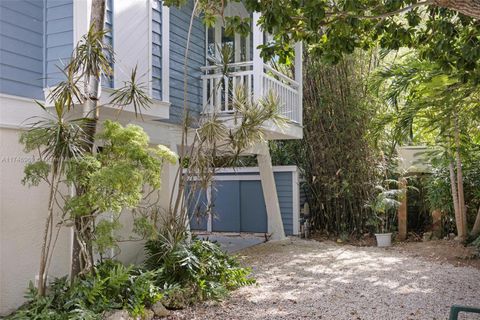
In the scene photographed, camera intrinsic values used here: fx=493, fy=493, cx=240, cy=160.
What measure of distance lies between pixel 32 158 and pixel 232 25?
2687 millimetres

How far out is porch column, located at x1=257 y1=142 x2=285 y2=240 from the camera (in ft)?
35.1

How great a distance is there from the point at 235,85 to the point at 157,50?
1.62m

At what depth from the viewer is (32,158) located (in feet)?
18.2

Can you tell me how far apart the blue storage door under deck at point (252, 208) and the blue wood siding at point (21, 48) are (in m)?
7.57

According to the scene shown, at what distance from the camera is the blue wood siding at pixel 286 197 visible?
11.9 m

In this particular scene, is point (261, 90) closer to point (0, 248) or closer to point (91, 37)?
point (91, 37)

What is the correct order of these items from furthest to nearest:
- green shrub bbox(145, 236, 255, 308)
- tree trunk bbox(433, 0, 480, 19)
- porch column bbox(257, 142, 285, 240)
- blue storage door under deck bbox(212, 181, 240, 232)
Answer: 1. blue storage door under deck bbox(212, 181, 240, 232)
2. porch column bbox(257, 142, 285, 240)
3. green shrub bbox(145, 236, 255, 308)
4. tree trunk bbox(433, 0, 480, 19)

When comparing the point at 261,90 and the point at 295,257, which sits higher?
the point at 261,90

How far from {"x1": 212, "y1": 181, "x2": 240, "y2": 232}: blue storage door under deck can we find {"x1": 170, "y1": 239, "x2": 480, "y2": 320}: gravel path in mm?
3413

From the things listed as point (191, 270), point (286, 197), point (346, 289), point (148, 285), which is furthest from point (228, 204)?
point (148, 285)

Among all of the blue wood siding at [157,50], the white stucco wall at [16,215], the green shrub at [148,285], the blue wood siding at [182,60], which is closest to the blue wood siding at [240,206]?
the blue wood siding at [182,60]

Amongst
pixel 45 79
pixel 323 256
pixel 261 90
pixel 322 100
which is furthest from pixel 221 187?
pixel 45 79

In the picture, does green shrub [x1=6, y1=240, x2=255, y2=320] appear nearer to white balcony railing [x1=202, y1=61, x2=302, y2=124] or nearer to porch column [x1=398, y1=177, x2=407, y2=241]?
white balcony railing [x1=202, y1=61, x2=302, y2=124]

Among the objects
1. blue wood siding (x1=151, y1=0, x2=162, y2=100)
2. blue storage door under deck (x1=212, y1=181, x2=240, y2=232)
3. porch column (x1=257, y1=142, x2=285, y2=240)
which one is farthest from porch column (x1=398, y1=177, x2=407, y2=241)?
blue wood siding (x1=151, y1=0, x2=162, y2=100)
